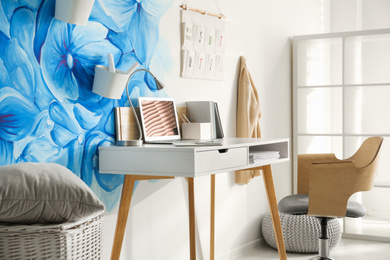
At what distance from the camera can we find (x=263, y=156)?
2922 mm

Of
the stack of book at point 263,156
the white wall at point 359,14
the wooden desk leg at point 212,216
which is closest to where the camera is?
the stack of book at point 263,156

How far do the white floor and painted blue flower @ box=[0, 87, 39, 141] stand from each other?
2.05 meters

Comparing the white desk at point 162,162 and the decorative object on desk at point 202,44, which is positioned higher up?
the decorative object on desk at point 202,44

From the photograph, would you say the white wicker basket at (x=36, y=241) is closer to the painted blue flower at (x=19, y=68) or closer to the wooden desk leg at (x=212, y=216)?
the painted blue flower at (x=19, y=68)

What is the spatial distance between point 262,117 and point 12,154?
2334 millimetres

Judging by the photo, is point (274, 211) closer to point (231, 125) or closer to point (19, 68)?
point (231, 125)

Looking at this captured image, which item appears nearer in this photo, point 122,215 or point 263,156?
point 122,215

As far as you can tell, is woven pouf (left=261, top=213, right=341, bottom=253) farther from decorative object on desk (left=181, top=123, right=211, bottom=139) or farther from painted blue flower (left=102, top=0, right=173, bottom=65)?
painted blue flower (left=102, top=0, right=173, bottom=65)

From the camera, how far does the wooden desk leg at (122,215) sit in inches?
100

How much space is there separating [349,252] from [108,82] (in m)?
2.34

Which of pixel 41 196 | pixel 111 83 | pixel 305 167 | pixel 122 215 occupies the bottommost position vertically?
pixel 122 215

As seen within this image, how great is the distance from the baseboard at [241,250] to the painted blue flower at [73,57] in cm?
163

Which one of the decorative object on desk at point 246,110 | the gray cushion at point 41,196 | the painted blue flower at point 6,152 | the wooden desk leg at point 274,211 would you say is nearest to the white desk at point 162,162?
the wooden desk leg at point 274,211

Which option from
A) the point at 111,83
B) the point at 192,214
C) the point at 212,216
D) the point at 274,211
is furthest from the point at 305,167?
the point at 111,83
